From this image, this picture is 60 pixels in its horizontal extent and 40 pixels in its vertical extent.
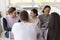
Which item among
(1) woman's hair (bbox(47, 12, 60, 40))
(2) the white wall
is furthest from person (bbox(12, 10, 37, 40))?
(2) the white wall

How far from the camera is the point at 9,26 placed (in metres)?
3.25

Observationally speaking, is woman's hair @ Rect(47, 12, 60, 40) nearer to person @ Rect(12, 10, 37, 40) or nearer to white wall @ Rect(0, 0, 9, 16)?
person @ Rect(12, 10, 37, 40)

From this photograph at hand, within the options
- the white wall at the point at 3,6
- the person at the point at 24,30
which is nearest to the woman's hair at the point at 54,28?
the person at the point at 24,30

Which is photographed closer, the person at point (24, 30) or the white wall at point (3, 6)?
the person at point (24, 30)

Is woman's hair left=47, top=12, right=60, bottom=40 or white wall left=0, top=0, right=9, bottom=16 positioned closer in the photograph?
woman's hair left=47, top=12, right=60, bottom=40

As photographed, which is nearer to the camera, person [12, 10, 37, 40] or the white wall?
person [12, 10, 37, 40]

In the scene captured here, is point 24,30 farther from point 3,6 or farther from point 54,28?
point 3,6

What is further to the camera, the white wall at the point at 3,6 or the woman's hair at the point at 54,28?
the white wall at the point at 3,6

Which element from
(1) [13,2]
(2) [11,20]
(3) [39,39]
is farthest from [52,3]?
(3) [39,39]

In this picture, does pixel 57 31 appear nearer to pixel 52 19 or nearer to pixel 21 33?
pixel 52 19

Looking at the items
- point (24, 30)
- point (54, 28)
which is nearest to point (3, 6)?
point (24, 30)

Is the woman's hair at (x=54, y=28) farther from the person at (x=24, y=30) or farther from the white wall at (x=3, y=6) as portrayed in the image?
the white wall at (x=3, y=6)

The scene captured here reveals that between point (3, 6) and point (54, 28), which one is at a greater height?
point (54, 28)

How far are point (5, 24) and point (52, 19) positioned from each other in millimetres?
1250
